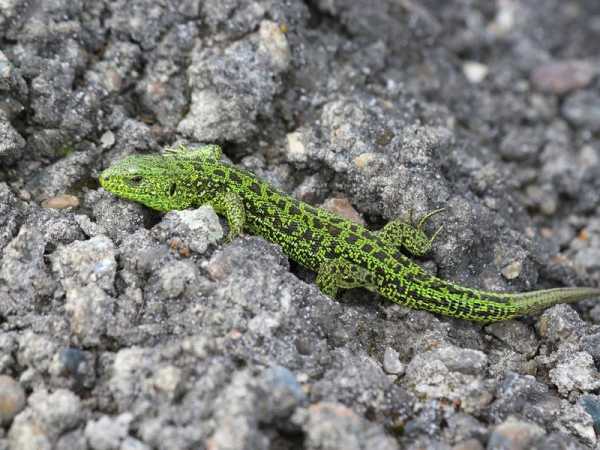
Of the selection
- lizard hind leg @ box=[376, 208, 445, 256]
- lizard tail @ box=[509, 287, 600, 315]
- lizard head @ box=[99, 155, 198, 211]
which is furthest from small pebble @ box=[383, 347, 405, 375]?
lizard head @ box=[99, 155, 198, 211]

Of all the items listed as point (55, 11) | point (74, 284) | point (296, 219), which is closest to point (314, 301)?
point (296, 219)

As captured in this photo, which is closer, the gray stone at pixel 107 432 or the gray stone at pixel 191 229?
the gray stone at pixel 107 432

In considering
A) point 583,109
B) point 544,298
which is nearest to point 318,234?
point 544,298

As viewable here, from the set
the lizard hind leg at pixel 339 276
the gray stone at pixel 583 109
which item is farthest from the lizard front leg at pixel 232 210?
the gray stone at pixel 583 109

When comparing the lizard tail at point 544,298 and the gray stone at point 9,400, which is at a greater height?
the gray stone at point 9,400

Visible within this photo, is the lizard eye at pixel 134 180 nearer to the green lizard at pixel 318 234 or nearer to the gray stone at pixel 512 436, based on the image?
the green lizard at pixel 318 234

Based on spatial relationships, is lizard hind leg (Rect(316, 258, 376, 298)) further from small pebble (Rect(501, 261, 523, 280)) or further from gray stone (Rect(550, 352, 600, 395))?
gray stone (Rect(550, 352, 600, 395))

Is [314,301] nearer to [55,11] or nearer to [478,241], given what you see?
[478,241]
